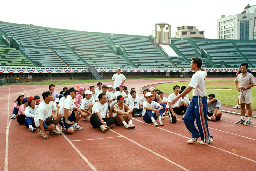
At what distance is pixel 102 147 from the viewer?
6.51 m

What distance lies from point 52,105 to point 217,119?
22.3ft

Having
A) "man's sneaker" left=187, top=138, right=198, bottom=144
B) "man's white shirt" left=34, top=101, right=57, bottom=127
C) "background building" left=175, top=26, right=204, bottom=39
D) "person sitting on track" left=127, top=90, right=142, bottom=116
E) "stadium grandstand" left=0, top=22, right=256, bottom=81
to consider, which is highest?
"background building" left=175, top=26, right=204, bottom=39

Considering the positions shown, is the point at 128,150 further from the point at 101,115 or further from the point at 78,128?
the point at 78,128

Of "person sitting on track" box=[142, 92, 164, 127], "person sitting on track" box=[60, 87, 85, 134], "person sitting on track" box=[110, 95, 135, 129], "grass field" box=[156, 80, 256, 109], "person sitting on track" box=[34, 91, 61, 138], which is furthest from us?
"grass field" box=[156, 80, 256, 109]

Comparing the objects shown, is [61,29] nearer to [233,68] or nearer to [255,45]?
[233,68]

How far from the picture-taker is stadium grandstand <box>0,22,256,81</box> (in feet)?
149

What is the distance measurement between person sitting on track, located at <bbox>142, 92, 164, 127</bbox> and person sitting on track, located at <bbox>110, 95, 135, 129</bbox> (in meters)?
0.78

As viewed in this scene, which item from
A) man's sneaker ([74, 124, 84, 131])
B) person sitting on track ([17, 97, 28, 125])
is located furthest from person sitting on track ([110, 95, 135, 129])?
person sitting on track ([17, 97, 28, 125])

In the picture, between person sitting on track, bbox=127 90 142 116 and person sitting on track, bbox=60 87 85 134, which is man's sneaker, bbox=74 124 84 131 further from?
person sitting on track, bbox=127 90 142 116

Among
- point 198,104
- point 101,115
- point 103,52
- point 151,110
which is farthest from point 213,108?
point 103,52

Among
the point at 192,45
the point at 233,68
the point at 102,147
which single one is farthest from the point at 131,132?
the point at 192,45

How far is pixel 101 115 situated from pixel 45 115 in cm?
205

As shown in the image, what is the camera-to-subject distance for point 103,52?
189ft

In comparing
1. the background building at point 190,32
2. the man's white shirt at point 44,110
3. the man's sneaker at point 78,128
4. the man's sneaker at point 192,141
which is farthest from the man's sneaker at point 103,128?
the background building at point 190,32
